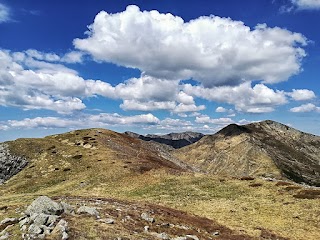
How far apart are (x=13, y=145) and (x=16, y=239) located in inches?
3367

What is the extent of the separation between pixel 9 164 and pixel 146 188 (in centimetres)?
4690

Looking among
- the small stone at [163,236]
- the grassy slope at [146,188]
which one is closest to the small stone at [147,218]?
the small stone at [163,236]

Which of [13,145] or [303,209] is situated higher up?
[13,145]

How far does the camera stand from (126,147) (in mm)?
109250

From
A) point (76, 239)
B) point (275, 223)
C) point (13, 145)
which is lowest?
point (275, 223)

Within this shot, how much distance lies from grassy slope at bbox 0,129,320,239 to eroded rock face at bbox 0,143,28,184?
9.02 feet

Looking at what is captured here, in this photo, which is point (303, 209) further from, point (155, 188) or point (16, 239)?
point (16, 239)

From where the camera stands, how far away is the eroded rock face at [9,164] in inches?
3516

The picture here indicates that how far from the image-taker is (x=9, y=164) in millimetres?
91875

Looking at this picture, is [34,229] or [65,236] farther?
[34,229]

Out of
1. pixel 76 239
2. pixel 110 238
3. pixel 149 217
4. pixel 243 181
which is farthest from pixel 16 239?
pixel 243 181

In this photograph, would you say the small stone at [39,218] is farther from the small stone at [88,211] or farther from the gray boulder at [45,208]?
the small stone at [88,211]

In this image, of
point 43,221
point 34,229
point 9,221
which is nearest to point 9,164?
point 9,221

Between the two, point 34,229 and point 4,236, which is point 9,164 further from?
point 34,229
